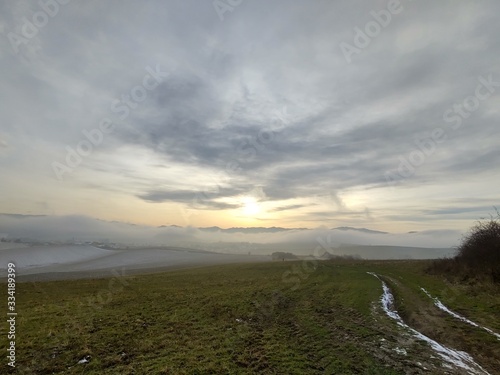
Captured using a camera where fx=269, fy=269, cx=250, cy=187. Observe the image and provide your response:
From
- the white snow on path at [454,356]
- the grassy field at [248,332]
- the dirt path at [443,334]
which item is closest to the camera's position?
the white snow on path at [454,356]

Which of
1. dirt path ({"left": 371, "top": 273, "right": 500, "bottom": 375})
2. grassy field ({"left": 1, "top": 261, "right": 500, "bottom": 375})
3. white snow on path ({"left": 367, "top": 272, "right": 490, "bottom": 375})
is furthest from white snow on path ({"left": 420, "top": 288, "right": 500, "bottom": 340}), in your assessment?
white snow on path ({"left": 367, "top": 272, "right": 490, "bottom": 375})

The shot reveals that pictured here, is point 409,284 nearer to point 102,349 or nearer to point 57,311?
point 102,349

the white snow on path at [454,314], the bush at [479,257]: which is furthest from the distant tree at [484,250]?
the white snow on path at [454,314]

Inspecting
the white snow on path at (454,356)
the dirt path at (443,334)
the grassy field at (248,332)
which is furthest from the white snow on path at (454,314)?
the white snow on path at (454,356)

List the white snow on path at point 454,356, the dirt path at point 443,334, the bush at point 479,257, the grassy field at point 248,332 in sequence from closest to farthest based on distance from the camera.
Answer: the white snow on path at point 454,356 < the dirt path at point 443,334 < the grassy field at point 248,332 < the bush at point 479,257

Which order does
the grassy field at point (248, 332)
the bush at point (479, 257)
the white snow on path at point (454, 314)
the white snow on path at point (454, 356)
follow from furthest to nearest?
the bush at point (479, 257)
the white snow on path at point (454, 314)
the grassy field at point (248, 332)
the white snow on path at point (454, 356)

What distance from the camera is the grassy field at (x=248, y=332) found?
629 inches

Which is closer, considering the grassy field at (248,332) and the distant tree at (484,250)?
the grassy field at (248,332)

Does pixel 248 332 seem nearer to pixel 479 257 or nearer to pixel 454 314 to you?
pixel 454 314

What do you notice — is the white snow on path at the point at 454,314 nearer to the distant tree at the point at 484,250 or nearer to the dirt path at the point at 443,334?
the dirt path at the point at 443,334

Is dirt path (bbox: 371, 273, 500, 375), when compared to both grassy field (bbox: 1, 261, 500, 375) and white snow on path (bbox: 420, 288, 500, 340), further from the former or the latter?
white snow on path (bbox: 420, 288, 500, 340)

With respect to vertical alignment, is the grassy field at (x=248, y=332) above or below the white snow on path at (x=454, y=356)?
below

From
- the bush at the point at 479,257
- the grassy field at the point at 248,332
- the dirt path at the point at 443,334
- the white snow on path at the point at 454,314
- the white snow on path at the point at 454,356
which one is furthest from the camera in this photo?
the bush at the point at 479,257

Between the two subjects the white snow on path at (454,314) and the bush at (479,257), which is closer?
the white snow on path at (454,314)
